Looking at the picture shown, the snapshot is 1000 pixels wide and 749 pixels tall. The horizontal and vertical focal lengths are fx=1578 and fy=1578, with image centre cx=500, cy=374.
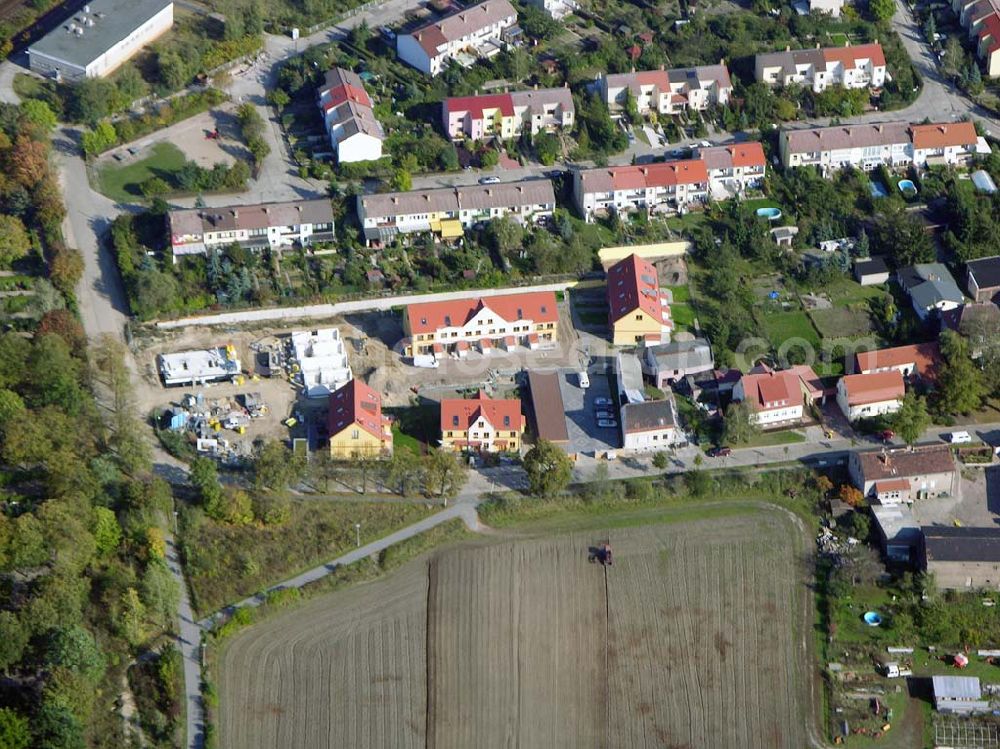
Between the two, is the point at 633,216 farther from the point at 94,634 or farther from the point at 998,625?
the point at 94,634

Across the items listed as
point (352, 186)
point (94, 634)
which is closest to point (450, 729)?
point (94, 634)

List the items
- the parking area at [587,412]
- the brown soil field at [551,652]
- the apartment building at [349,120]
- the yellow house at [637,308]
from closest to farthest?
the brown soil field at [551,652] < the parking area at [587,412] < the yellow house at [637,308] < the apartment building at [349,120]

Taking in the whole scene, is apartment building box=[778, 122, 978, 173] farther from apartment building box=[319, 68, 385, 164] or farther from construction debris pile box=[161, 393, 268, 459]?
construction debris pile box=[161, 393, 268, 459]

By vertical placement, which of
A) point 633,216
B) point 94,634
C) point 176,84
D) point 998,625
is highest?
point 176,84

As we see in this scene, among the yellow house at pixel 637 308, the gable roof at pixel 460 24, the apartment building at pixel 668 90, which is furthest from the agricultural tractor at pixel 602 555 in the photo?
the gable roof at pixel 460 24

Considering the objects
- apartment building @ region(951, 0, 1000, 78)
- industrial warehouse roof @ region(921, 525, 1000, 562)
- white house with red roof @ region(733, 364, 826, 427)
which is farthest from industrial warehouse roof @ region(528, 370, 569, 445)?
apartment building @ region(951, 0, 1000, 78)

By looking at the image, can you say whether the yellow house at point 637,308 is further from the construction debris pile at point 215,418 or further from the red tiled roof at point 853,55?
the red tiled roof at point 853,55
